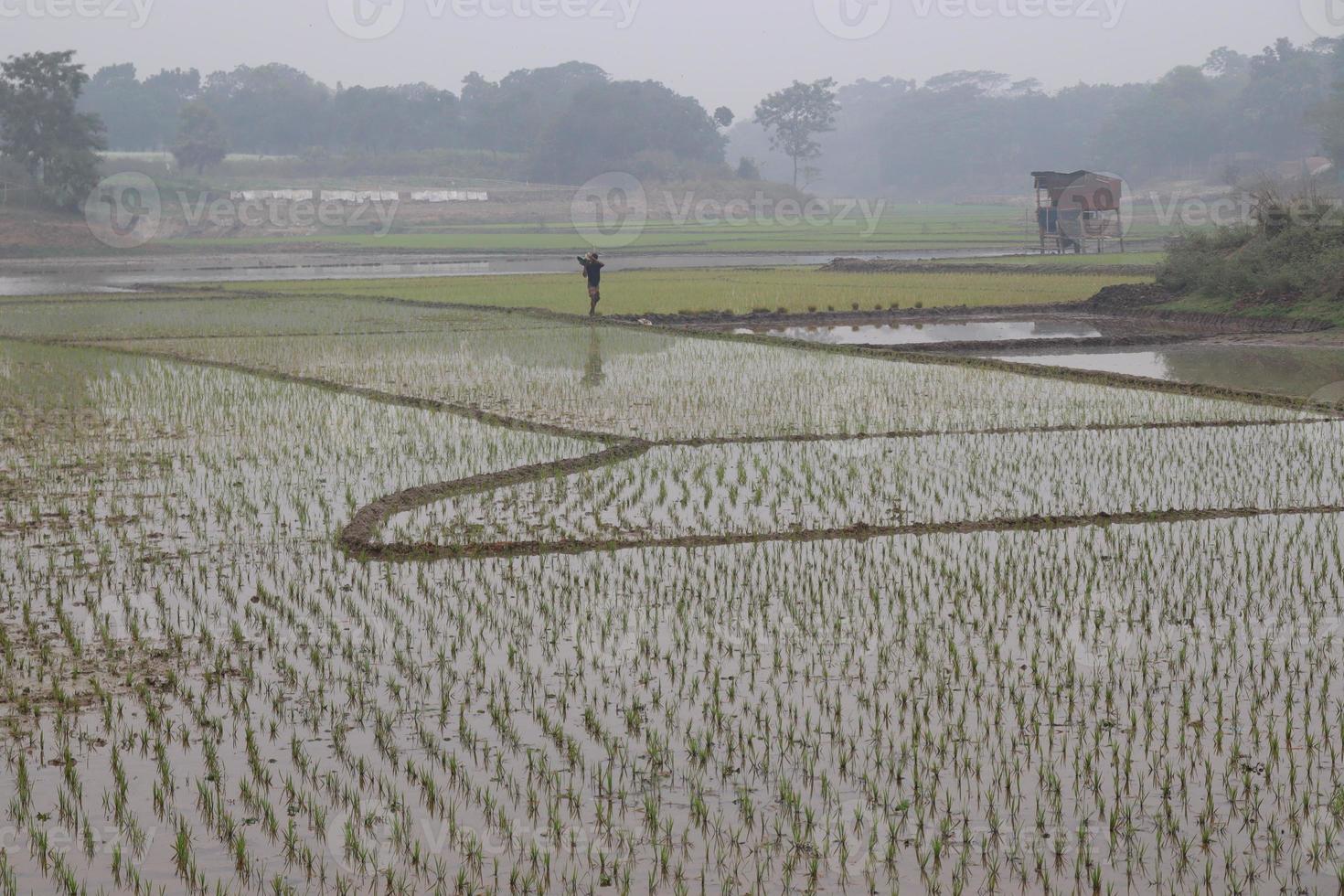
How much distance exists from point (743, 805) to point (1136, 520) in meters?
3.84

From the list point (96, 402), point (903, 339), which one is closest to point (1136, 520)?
point (96, 402)

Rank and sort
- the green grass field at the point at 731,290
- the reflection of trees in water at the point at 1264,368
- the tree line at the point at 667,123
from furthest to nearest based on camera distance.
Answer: the tree line at the point at 667,123 < the green grass field at the point at 731,290 < the reflection of trees in water at the point at 1264,368

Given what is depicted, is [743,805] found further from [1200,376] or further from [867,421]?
[1200,376]

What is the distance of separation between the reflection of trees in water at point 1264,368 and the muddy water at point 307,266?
16.8 meters

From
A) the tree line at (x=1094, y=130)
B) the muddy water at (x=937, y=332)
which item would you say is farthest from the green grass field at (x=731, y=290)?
the tree line at (x=1094, y=130)

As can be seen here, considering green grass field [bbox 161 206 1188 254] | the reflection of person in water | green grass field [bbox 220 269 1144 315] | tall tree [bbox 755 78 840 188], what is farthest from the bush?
tall tree [bbox 755 78 840 188]

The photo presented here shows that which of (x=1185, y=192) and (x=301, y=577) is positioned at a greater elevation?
(x=1185, y=192)

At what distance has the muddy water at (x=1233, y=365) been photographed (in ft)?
38.9

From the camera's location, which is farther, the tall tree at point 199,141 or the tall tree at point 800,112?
the tall tree at point 800,112

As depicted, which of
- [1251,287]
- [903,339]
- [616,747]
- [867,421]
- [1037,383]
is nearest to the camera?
[616,747]

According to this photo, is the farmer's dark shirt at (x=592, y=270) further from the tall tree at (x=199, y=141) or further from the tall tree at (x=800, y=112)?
the tall tree at (x=800, y=112)

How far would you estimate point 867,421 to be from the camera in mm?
9812

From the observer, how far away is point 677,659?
15.5 ft

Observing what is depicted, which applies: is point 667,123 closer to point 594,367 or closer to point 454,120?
point 454,120
